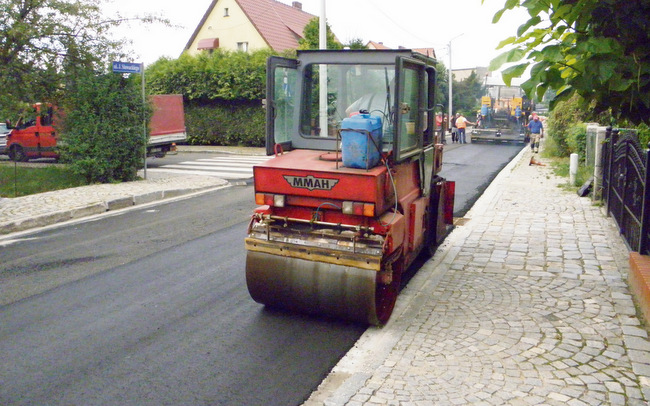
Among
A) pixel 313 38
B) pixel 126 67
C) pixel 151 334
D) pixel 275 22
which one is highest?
pixel 275 22

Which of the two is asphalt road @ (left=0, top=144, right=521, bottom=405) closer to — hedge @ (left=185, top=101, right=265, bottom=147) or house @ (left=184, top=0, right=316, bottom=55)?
hedge @ (left=185, top=101, right=265, bottom=147)

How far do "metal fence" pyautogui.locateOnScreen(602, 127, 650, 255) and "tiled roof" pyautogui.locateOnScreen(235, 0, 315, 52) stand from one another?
3108 cm

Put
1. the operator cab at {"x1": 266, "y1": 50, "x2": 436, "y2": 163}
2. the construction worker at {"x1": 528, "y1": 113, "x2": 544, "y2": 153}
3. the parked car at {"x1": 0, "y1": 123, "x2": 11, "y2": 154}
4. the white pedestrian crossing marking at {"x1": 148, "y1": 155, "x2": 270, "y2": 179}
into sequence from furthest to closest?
the construction worker at {"x1": 528, "y1": 113, "x2": 544, "y2": 153} < the parked car at {"x1": 0, "y1": 123, "x2": 11, "y2": 154} < the white pedestrian crossing marking at {"x1": 148, "y1": 155, "x2": 270, "y2": 179} < the operator cab at {"x1": 266, "y1": 50, "x2": 436, "y2": 163}

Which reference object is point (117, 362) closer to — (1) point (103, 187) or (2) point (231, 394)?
(2) point (231, 394)

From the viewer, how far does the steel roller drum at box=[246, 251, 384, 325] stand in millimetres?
5547

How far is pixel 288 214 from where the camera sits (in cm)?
599

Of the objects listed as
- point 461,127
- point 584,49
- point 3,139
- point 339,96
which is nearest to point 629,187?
point 339,96

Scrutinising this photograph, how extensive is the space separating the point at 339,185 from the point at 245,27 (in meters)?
38.1

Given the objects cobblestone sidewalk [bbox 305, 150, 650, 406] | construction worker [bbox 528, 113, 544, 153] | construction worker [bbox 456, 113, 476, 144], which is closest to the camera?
cobblestone sidewalk [bbox 305, 150, 650, 406]

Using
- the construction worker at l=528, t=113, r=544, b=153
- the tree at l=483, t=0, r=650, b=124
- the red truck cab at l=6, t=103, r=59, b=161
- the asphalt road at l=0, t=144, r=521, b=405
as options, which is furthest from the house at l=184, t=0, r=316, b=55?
the tree at l=483, t=0, r=650, b=124

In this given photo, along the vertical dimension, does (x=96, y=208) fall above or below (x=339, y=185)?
below

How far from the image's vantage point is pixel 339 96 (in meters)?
6.57

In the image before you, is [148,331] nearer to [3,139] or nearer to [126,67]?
[126,67]

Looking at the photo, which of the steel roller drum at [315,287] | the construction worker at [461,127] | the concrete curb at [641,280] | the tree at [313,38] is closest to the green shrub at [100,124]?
the steel roller drum at [315,287]
